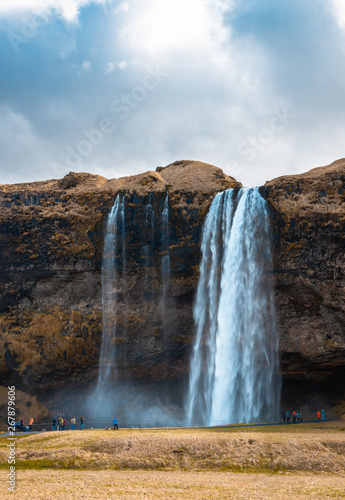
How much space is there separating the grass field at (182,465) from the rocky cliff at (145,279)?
58.3 ft

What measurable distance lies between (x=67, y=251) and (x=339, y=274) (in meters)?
31.8

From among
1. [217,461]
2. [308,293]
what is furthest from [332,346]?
[217,461]

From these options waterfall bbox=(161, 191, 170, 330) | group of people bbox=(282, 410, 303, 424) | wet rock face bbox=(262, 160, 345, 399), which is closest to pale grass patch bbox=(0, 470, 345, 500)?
group of people bbox=(282, 410, 303, 424)

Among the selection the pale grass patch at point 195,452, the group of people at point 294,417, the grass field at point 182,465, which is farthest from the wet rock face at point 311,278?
the pale grass patch at point 195,452

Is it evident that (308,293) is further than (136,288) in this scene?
No

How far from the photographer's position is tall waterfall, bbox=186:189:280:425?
53344mm

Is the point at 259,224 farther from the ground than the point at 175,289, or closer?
farther from the ground

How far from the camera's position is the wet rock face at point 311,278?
53000 mm

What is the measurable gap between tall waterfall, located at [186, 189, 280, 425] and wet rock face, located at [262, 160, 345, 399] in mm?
1467

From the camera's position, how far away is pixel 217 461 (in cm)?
3138

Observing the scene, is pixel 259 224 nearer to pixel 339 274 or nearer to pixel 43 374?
pixel 339 274

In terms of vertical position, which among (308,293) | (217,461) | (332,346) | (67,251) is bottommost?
(217,461)

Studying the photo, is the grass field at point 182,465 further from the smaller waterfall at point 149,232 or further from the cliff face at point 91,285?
the smaller waterfall at point 149,232

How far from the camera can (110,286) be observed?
6159 centimetres
